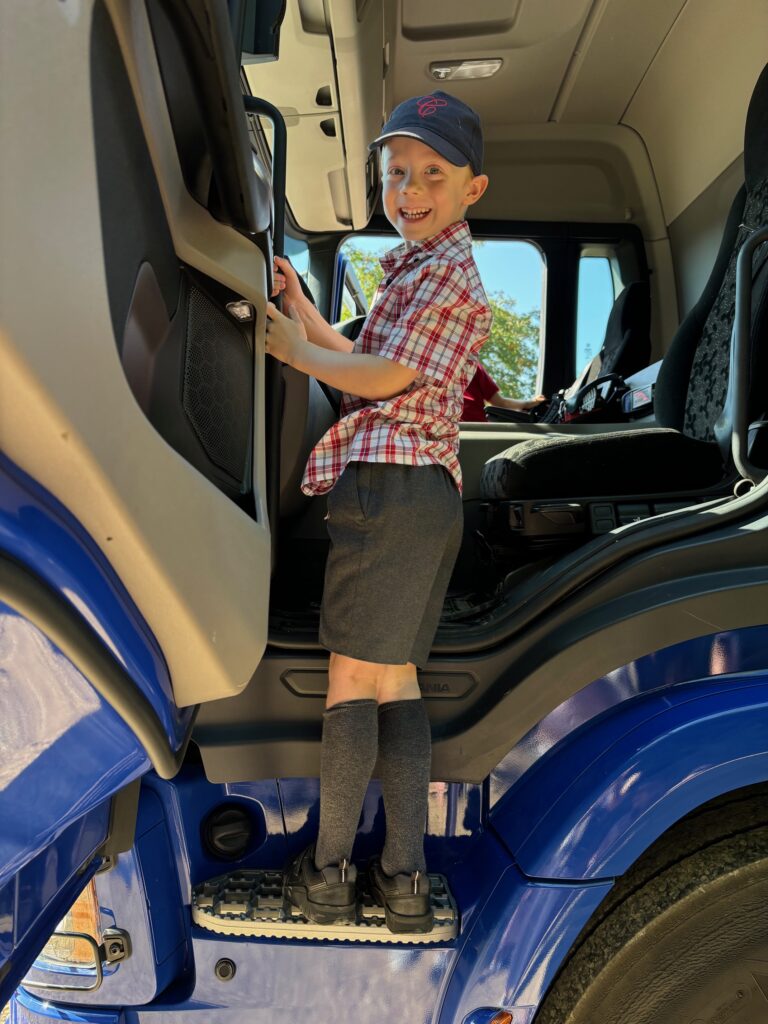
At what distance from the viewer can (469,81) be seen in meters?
2.78

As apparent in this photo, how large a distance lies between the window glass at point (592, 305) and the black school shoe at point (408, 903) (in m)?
2.73

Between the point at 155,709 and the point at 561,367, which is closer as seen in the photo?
the point at 155,709

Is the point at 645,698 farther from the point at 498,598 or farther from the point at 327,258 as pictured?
the point at 327,258

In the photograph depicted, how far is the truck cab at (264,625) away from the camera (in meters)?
0.58

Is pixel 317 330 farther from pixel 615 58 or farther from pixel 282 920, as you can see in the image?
pixel 615 58

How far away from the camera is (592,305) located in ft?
11.1

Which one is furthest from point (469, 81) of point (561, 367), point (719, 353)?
point (719, 353)

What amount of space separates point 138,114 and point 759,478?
3.38ft

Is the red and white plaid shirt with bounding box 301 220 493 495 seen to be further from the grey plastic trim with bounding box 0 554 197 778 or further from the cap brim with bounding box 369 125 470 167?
the grey plastic trim with bounding box 0 554 197 778

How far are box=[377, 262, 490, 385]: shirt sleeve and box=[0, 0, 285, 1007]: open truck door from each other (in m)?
0.30

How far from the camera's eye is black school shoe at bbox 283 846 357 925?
104 centimetres

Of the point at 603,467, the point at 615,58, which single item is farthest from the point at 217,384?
the point at 615,58

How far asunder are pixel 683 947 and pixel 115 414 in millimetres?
978

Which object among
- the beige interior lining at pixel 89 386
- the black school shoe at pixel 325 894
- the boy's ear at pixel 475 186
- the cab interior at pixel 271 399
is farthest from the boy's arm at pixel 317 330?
the black school shoe at pixel 325 894
